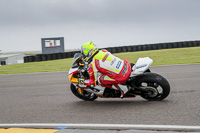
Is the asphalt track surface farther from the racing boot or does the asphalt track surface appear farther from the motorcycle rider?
the motorcycle rider

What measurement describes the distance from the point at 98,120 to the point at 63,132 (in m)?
0.79

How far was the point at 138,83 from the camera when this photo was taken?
572 cm

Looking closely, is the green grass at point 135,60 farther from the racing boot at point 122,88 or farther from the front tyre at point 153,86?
the racing boot at point 122,88

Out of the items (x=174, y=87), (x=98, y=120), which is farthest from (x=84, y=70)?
(x=174, y=87)

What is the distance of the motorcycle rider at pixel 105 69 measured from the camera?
5.79m

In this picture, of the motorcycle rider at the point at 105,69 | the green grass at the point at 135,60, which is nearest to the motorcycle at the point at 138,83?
the motorcycle rider at the point at 105,69

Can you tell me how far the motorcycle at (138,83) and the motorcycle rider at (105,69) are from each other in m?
0.12

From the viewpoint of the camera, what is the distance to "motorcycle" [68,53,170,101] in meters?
5.59

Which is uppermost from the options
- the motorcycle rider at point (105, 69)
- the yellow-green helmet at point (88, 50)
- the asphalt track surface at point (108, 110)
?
the yellow-green helmet at point (88, 50)

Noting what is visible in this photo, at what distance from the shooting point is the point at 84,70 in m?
6.12

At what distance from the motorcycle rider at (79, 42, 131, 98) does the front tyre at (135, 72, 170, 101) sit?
13.3 inches

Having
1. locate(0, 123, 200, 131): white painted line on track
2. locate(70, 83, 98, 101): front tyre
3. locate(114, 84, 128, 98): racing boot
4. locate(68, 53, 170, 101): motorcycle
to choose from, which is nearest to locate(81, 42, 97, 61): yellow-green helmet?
locate(68, 53, 170, 101): motorcycle

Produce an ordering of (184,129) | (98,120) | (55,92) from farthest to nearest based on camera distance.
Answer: (55,92)
(98,120)
(184,129)

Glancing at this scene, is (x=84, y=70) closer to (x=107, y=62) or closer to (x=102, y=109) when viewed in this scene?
(x=107, y=62)
